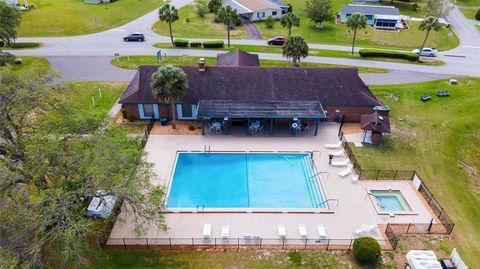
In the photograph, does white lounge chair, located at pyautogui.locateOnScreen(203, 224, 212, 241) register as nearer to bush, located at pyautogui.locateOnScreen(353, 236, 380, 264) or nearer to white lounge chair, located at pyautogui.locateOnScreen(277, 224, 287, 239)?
white lounge chair, located at pyautogui.locateOnScreen(277, 224, 287, 239)

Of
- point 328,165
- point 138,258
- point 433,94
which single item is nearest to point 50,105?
point 138,258

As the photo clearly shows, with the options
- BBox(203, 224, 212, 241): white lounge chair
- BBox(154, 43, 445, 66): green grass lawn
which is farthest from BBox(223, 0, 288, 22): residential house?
BBox(203, 224, 212, 241): white lounge chair

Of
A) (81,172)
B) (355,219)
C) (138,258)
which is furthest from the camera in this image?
(355,219)

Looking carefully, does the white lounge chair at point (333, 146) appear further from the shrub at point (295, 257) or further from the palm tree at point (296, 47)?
the palm tree at point (296, 47)

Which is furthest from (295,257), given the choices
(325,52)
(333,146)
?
(325,52)

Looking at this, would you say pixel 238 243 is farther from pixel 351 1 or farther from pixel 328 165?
pixel 351 1
